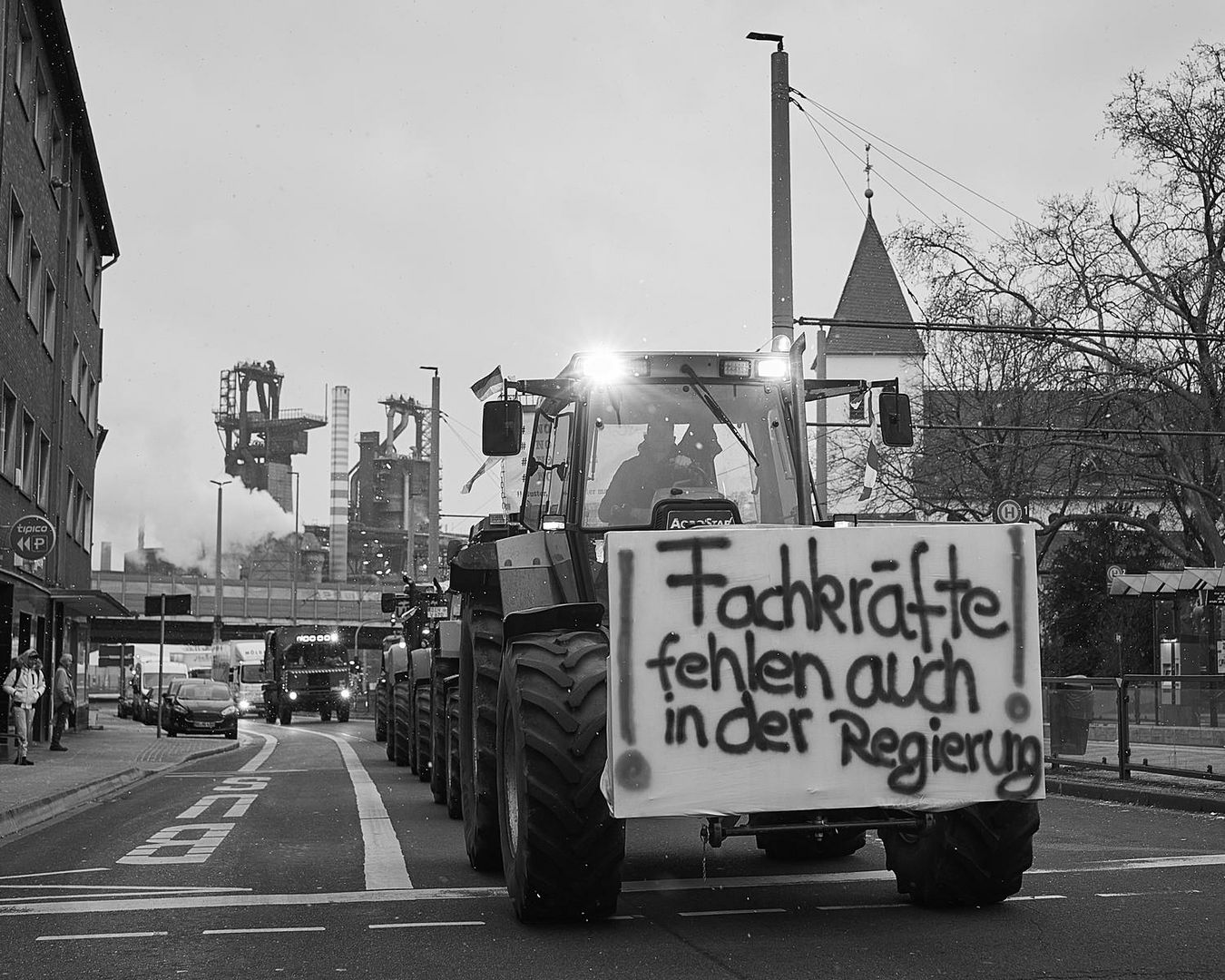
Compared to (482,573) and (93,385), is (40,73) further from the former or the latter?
(482,573)

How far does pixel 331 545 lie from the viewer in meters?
112

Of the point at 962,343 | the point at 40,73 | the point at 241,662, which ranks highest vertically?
the point at 40,73

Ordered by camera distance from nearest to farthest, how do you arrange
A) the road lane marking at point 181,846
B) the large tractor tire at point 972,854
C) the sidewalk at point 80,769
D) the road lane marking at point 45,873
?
the large tractor tire at point 972,854 < the road lane marking at point 45,873 < the road lane marking at point 181,846 < the sidewalk at point 80,769

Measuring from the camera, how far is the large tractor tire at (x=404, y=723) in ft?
73.9

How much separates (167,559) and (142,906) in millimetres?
90591

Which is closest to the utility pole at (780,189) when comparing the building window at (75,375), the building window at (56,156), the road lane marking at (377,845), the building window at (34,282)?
the road lane marking at (377,845)

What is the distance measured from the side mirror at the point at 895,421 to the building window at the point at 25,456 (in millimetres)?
23361

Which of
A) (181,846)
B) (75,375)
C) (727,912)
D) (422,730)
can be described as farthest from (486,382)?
(75,375)

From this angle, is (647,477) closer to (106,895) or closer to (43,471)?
(106,895)

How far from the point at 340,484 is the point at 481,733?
348 ft

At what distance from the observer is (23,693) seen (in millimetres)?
23984

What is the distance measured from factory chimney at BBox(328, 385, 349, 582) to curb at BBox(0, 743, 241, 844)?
285 feet

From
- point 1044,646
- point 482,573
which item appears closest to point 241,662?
point 1044,646

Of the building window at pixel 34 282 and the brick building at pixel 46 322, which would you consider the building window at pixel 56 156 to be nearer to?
the brick building at pixel 46 322
